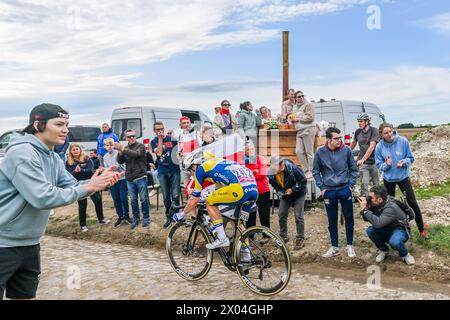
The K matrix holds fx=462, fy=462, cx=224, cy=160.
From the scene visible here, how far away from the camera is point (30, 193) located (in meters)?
3.62

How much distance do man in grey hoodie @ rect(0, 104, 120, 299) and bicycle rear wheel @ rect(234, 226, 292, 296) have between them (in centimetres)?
263

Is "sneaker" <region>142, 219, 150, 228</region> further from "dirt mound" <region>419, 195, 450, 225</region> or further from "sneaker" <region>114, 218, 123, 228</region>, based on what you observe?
"dirt mound" <region>419, 195, 450, 225</region>

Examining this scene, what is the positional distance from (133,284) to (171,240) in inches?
33.8

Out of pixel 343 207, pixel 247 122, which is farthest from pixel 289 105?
pixel 343 207

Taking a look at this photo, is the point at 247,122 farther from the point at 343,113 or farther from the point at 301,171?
the point at 343,113

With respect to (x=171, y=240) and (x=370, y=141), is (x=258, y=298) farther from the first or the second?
(x=370, y=141)

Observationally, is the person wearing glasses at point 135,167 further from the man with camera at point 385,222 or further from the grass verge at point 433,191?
the grass verge at point 433,191

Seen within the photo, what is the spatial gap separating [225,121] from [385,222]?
534 centimetres

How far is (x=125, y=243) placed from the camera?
10.2 m

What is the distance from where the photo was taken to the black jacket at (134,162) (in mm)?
10312

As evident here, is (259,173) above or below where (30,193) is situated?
below

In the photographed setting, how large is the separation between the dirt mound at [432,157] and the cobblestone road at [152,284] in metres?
7.40

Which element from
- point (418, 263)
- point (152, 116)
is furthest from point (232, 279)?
point (152, 116)

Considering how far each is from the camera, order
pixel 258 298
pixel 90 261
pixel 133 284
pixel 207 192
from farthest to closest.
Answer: pixel 90 261
pixel 133 284
pixel 207 192
pixel 258 298
